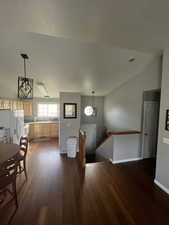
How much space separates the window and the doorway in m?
5.11

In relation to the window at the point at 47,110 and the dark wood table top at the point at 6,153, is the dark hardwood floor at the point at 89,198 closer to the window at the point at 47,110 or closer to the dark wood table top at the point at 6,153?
the dark wood table top at the point at 6,153

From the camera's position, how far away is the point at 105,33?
1996 mm

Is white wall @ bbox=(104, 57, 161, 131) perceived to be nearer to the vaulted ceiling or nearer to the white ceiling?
the vaulted ceiling

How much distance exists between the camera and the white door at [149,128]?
159 inches

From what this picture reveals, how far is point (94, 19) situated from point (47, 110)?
6.11 metres

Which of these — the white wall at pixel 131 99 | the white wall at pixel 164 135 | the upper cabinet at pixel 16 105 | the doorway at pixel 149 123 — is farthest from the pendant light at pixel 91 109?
the white wall at pixel 164 135

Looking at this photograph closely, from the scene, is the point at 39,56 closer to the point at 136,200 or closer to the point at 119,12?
the point at 119,12

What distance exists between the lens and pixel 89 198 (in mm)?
2236

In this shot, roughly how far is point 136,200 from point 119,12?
3192mm

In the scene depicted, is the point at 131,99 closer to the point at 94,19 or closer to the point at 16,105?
the point at 94,19

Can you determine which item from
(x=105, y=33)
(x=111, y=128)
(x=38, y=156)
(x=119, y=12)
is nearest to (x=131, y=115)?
(x=111, y=128)

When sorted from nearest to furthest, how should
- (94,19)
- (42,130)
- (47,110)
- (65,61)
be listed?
(94,19) → (65,61) → (42,130) → (47,110)

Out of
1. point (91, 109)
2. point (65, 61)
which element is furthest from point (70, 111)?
point (91, 109)

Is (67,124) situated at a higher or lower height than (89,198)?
higher
